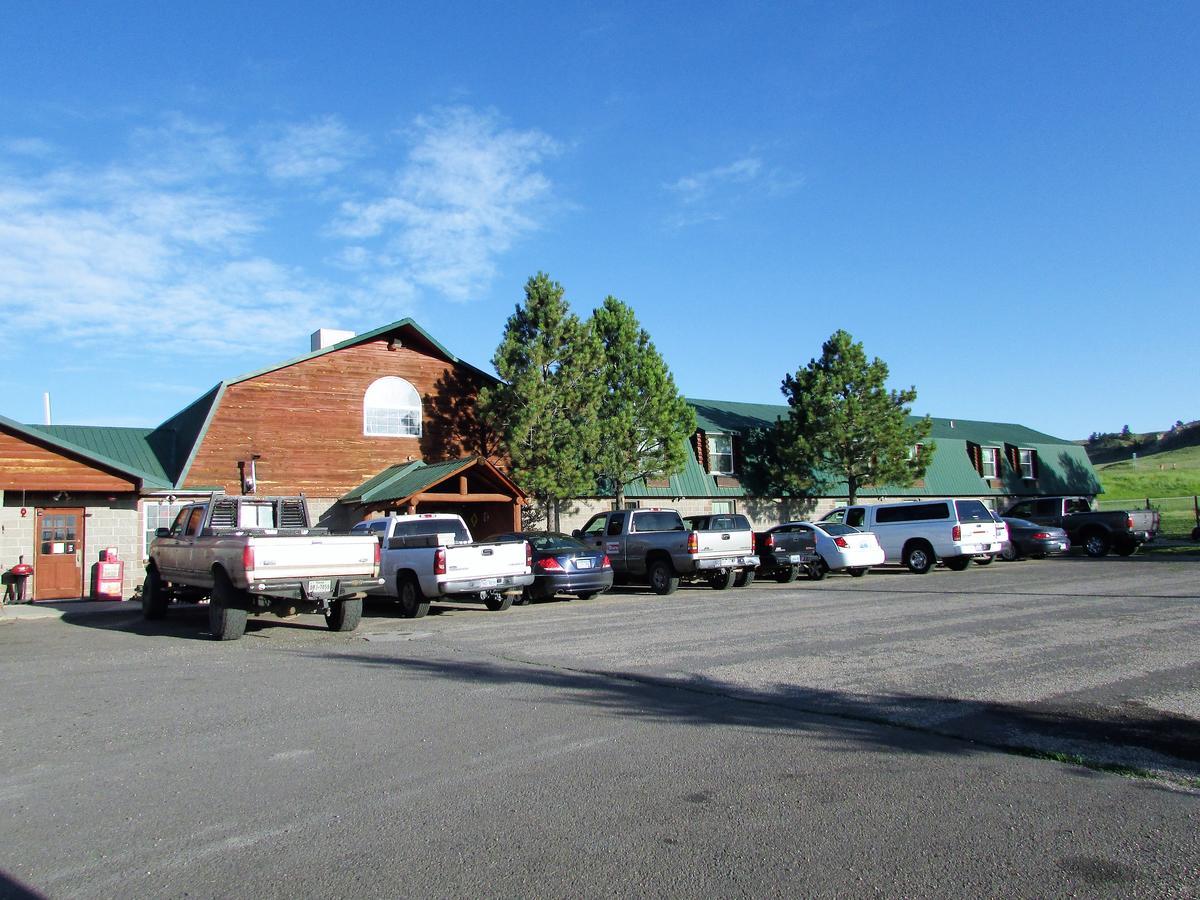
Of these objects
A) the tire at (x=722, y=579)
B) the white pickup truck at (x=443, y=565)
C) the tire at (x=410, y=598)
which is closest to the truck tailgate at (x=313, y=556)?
the white pickup truck at (x=443, y=565)

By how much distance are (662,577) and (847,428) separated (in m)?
16.3

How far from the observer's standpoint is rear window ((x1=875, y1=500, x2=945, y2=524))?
2520cm

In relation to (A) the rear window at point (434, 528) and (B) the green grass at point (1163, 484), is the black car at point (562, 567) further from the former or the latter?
(B) the green grass at point (1163, 484)

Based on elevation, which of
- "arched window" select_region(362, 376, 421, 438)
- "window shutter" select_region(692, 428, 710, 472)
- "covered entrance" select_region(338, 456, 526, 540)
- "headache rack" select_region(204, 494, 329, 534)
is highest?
"arched window" select_region(362, 376, 421, 438)

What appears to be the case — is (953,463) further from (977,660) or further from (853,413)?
(977,660)

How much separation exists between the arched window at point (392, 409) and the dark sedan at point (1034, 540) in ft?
61.4

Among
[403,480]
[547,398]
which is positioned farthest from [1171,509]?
[403,480]

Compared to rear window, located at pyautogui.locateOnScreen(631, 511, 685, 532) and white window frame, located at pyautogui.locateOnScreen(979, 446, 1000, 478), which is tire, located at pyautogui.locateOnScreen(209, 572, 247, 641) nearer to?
rear window, located at pyautogui.locateOnScreen(631, 511, 685, 532)

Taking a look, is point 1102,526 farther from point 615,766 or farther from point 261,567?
point 615,766

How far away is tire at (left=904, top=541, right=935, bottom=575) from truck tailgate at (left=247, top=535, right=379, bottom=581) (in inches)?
650

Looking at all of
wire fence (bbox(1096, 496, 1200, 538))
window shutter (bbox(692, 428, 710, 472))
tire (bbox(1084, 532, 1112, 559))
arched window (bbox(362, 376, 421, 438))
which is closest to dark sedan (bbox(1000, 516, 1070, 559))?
tire (bbox(1084, 532, 1112, 559))

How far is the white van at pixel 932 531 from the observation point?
24703 mm

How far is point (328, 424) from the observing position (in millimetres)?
26828

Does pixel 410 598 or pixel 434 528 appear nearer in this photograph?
pixel 410 598
